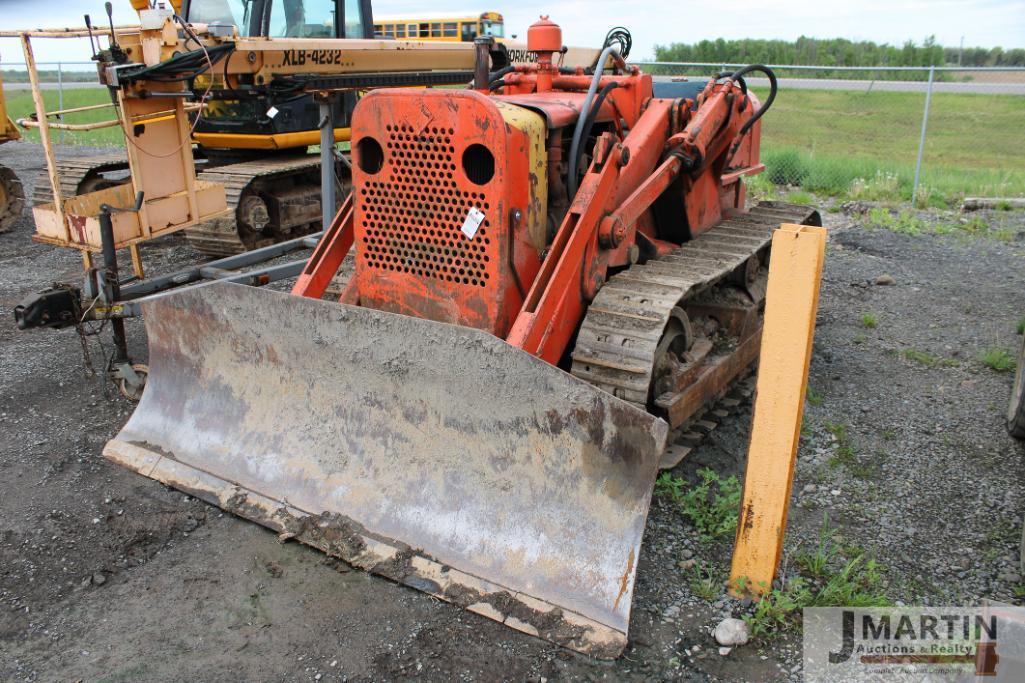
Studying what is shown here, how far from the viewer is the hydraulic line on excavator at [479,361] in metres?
3.22

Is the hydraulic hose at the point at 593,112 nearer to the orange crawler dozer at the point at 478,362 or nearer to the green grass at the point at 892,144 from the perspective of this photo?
the orange crawler dozer at the point at 478,362

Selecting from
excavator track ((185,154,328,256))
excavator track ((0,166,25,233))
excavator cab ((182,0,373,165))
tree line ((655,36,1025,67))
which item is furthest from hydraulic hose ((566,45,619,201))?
tree line ((655,36,1025,67))

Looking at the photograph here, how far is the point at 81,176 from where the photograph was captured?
8.12 m

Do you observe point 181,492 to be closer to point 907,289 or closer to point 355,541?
point 355,541

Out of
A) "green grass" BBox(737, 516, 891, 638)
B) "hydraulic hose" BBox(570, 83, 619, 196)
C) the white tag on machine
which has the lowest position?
"green grass" BBox(737, 516, 891, 638)

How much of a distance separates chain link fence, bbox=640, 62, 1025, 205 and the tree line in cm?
278

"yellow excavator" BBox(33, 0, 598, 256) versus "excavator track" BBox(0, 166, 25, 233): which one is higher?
"yellow excavator" BBox(33, 0, 598, 256)

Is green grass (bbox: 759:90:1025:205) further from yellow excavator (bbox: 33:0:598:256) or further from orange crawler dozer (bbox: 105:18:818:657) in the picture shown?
orange crawler dozer (bbox: 105:18:818:657)

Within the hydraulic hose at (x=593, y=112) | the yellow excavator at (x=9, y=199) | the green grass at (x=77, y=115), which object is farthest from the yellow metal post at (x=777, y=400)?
the green grass at (x=77, y=115)

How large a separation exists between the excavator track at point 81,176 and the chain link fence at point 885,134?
686 centimetres

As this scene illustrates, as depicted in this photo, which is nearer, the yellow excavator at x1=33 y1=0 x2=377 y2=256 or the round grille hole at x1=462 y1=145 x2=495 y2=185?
the round grille hole at x1=462 y1=145 x2=495 y2=185

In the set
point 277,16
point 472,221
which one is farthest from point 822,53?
point 472,221

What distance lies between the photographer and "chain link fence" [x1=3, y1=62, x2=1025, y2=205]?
11.2m

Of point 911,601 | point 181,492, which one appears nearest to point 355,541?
point 181,492
